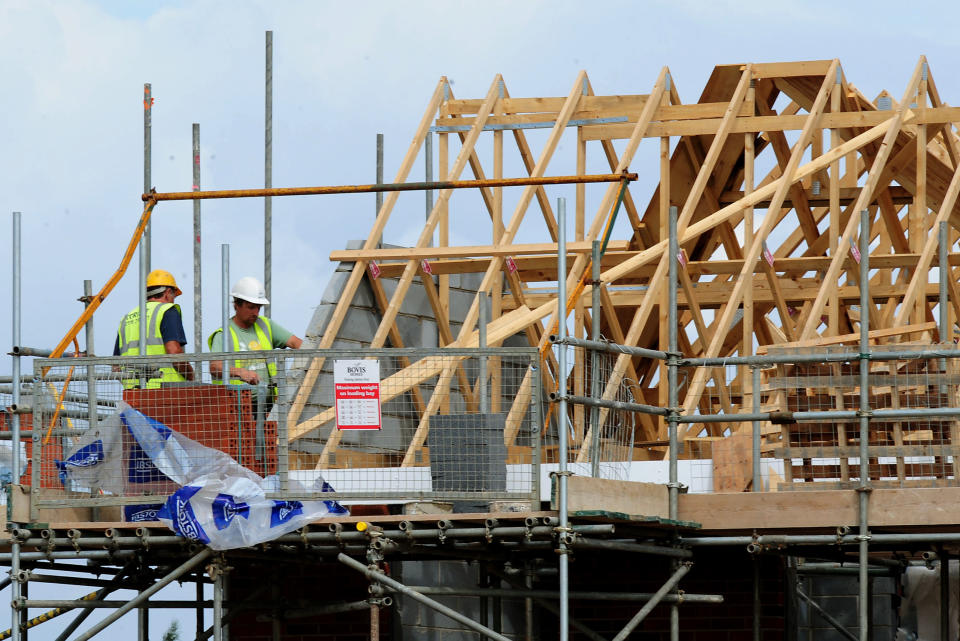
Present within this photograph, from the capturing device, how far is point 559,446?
36.5ft

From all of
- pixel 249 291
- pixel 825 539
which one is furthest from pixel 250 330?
pixel 825 539

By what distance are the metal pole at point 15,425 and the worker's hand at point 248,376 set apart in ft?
4.88

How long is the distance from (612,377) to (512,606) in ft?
6.77

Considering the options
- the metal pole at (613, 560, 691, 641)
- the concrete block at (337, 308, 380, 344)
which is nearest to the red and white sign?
the metal pole at (613, 560, 691, 641)

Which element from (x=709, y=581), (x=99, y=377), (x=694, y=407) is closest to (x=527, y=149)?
(x=694, y=407)

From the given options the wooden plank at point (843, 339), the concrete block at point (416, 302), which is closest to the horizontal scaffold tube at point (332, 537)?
the wooden plank at point (843, 339)

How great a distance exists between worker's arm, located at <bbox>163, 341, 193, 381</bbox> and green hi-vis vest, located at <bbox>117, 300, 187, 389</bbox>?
46mm

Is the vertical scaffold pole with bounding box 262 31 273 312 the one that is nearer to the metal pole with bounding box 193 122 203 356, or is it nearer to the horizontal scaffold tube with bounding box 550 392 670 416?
the metal pole with bounding box 193 122 203 356

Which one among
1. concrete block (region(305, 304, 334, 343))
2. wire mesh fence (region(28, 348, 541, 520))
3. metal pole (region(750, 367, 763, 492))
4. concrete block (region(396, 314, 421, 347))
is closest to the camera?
wire mesh fence (region(28, 348, 541, 520))

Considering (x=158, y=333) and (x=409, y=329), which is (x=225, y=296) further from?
(x=409, y=329)

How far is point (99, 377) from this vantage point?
480 inches

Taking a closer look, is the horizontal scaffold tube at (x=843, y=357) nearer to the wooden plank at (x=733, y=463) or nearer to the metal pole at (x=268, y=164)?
the wooden plank at (x=733, y=463)

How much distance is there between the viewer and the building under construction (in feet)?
37.1

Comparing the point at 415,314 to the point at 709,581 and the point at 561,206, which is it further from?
the point at 561,206
